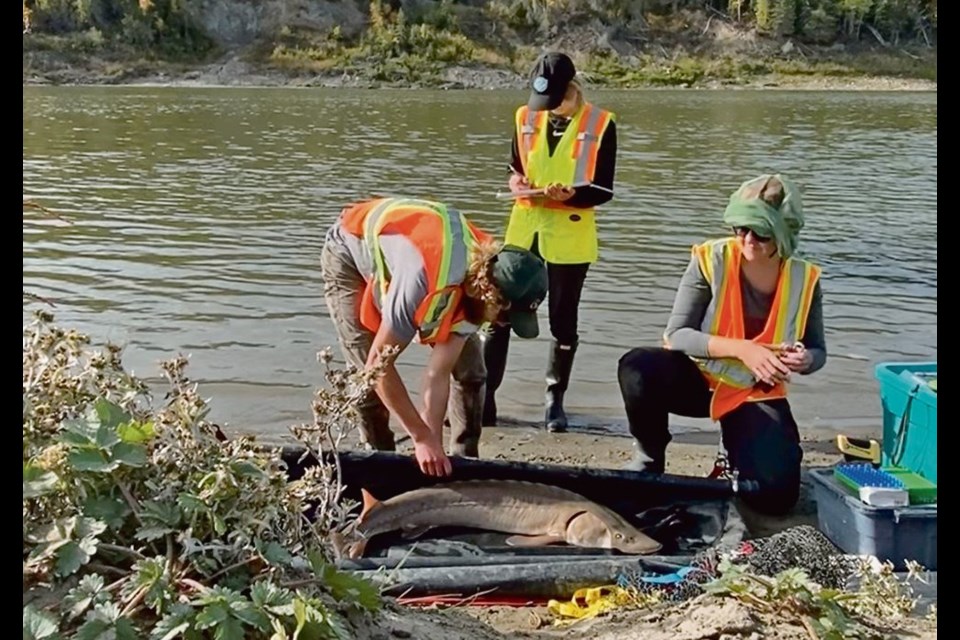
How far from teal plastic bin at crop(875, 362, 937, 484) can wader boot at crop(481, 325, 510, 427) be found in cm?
224

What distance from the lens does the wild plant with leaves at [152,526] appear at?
246 cm

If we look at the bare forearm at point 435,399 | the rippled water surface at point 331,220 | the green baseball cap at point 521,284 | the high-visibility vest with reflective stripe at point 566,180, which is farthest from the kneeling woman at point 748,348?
the rippled water surface at point 331,220

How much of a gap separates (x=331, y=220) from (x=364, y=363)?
1007 cm

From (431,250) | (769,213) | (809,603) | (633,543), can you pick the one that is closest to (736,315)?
(769,213)

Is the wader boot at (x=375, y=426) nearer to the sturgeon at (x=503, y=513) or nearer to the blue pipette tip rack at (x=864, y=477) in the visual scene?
the sturgeon at (x=503, y=513)

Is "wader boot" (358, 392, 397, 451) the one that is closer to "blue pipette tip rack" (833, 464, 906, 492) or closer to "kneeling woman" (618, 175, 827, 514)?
"kneeling woman" (618, 175, 827, 514)

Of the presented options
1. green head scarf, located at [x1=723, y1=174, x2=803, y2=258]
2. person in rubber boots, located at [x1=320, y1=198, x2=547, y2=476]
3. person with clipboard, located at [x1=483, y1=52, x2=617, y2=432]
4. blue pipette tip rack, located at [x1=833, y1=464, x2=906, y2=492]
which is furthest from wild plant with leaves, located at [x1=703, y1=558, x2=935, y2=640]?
person with clipboard, located at [x1=483, y1=52, x2=617, y2=432]

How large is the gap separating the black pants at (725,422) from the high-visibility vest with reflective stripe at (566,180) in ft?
4.07

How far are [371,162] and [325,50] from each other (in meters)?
61.3

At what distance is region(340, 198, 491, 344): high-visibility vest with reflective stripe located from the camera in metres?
4.83

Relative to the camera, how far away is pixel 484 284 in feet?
15.7

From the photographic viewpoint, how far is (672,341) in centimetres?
565

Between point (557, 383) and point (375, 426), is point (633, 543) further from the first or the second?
point (557, 383)

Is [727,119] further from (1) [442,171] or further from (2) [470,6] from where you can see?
(2) [470,6]
